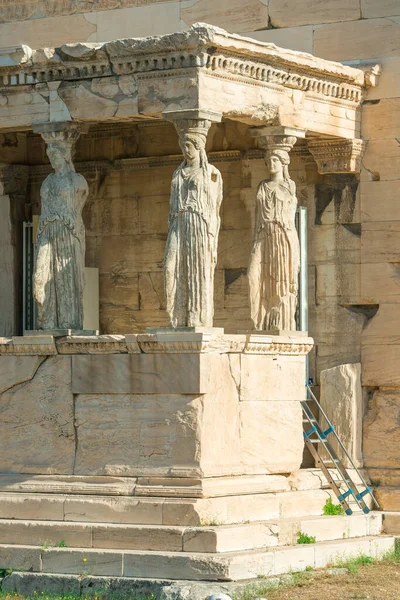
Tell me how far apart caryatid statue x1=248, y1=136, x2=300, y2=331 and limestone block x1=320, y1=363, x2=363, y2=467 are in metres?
1.03

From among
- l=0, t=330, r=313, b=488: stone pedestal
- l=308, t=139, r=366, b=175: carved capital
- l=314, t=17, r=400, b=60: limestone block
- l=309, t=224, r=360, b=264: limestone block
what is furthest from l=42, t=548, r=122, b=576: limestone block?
l=314, t=17, r=400, b=60: limestone block

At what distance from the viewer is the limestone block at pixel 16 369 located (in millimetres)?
17328

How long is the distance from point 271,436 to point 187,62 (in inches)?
132

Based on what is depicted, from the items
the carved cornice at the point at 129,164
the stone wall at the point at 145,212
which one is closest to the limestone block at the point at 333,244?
the stone wall at the point at 145,212

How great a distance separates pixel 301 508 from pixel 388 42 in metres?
4.41

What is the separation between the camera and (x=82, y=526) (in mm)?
16500

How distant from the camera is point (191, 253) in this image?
16.7m

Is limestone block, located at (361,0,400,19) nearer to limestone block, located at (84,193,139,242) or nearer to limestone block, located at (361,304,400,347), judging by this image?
limestone block, located at (361,304,400,347)

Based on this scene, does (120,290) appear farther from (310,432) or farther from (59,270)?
(310,432)

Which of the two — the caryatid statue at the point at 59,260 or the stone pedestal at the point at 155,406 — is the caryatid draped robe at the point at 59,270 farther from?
the stone pedestal at the point at 155,406

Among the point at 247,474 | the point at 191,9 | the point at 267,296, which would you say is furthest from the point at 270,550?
the point at 191,9

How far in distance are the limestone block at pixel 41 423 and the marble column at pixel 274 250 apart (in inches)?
73.1

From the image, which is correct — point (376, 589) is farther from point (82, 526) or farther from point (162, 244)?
point (162, 244)

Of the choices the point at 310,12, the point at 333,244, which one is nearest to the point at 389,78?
the point at 310,12
